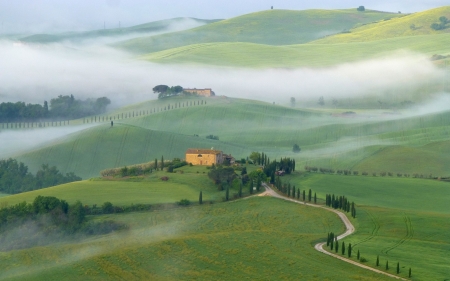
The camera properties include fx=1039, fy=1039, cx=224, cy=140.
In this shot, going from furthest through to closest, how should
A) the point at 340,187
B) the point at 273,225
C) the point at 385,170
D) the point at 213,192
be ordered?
the point at 385,170
the point at 340,187
the point at 213,192
the point at 273,225

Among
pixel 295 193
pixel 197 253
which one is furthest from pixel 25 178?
pixel 197 253

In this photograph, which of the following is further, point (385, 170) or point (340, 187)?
point (385, 170)

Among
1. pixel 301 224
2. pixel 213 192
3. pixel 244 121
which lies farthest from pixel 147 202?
pixel 244 121

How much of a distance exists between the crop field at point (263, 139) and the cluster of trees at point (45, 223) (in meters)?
42.3

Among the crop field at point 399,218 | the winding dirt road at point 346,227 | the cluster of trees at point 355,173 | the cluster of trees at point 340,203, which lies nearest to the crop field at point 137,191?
the winding dirt road at point 346,227

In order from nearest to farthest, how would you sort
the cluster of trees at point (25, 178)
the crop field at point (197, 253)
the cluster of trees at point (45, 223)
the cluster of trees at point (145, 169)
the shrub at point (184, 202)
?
the crop field at point (197, 253) < the cluster of trees at point (45, 223) < the shrub at point (184, 202) < the cluster of trees at point (145, 169) < the cluster of trees at point (25, 178)

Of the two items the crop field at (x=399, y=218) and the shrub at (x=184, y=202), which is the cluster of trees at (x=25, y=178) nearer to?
the crop field at (x=399, y=218)

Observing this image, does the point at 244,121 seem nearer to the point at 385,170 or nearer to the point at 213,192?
the point at 385,170

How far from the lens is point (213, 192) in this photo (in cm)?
10462

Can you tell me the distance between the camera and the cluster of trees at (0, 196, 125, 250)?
8806cm

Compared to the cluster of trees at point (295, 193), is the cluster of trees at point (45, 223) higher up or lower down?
lower down

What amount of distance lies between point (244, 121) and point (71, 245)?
99.8m

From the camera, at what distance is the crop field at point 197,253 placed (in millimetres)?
72312

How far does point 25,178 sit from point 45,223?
142 feet
